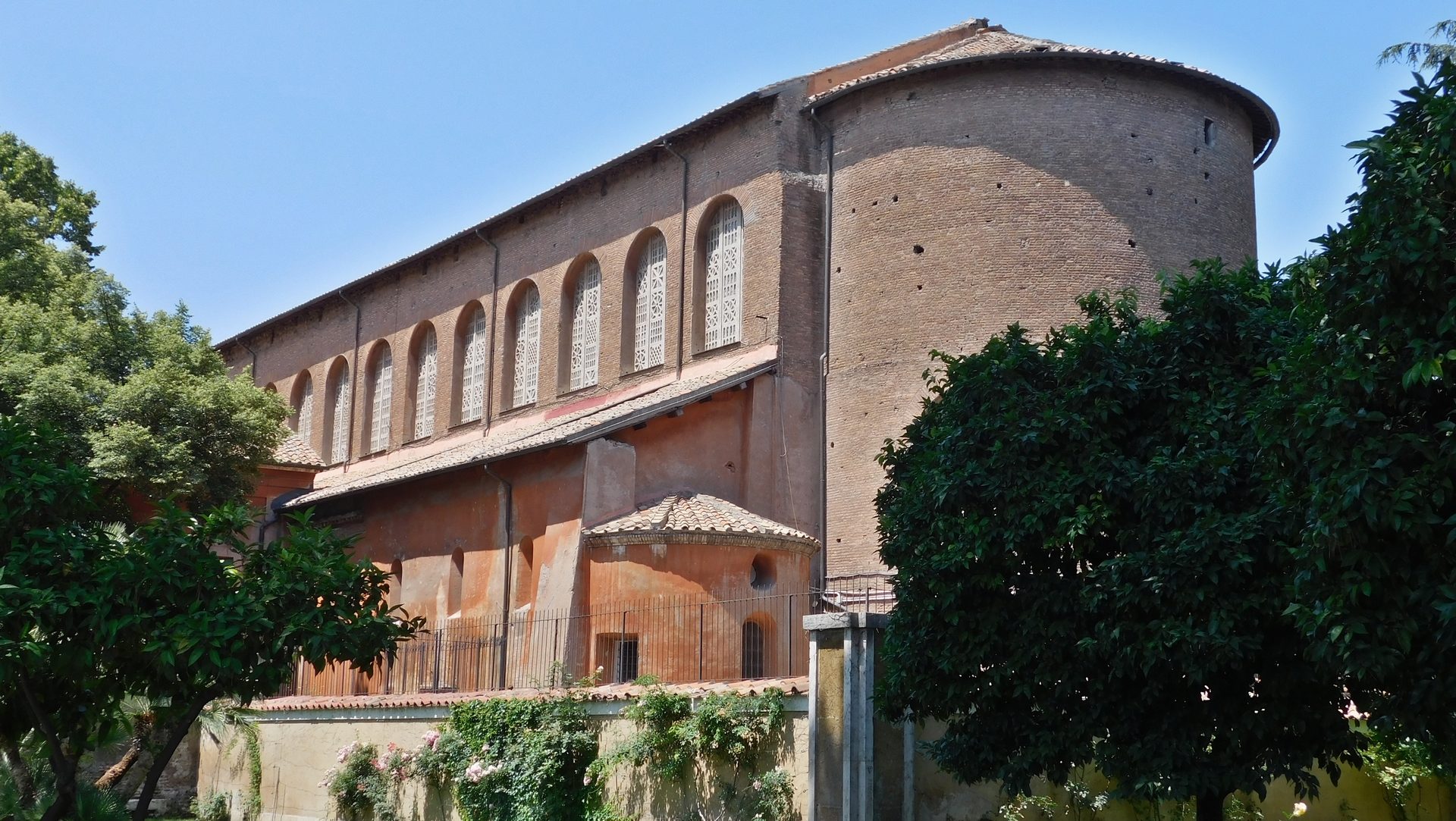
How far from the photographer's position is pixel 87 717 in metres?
14.4

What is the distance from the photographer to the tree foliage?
8297mm

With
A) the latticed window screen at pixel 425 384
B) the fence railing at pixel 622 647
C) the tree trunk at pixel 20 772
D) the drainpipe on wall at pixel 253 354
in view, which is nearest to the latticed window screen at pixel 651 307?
the fence railing at pixel 622 647

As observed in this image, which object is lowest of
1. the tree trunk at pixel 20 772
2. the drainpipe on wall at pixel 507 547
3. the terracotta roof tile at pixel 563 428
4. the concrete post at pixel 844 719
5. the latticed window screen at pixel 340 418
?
the tree trunk at pixel 20 772

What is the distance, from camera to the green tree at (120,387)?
25297mm

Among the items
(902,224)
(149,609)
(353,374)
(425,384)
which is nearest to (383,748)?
(149,609)

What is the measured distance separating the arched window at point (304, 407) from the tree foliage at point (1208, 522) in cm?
2965

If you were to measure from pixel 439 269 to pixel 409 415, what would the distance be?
3.59m

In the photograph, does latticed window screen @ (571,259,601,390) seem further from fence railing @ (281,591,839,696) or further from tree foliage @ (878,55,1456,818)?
tree foliage @ (878,55,1456,818)

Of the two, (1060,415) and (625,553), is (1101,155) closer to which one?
(625,553)

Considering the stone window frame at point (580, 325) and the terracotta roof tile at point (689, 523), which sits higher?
the stone window frame at point (580, 325)

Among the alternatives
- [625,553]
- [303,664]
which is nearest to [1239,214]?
[625,553]

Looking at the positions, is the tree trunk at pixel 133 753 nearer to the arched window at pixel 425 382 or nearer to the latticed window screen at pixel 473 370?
the latticed window screen at pixel 473 370

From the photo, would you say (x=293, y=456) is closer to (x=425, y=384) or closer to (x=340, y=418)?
(x=425, y=384)

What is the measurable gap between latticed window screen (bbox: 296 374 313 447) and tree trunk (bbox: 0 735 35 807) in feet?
63.2
